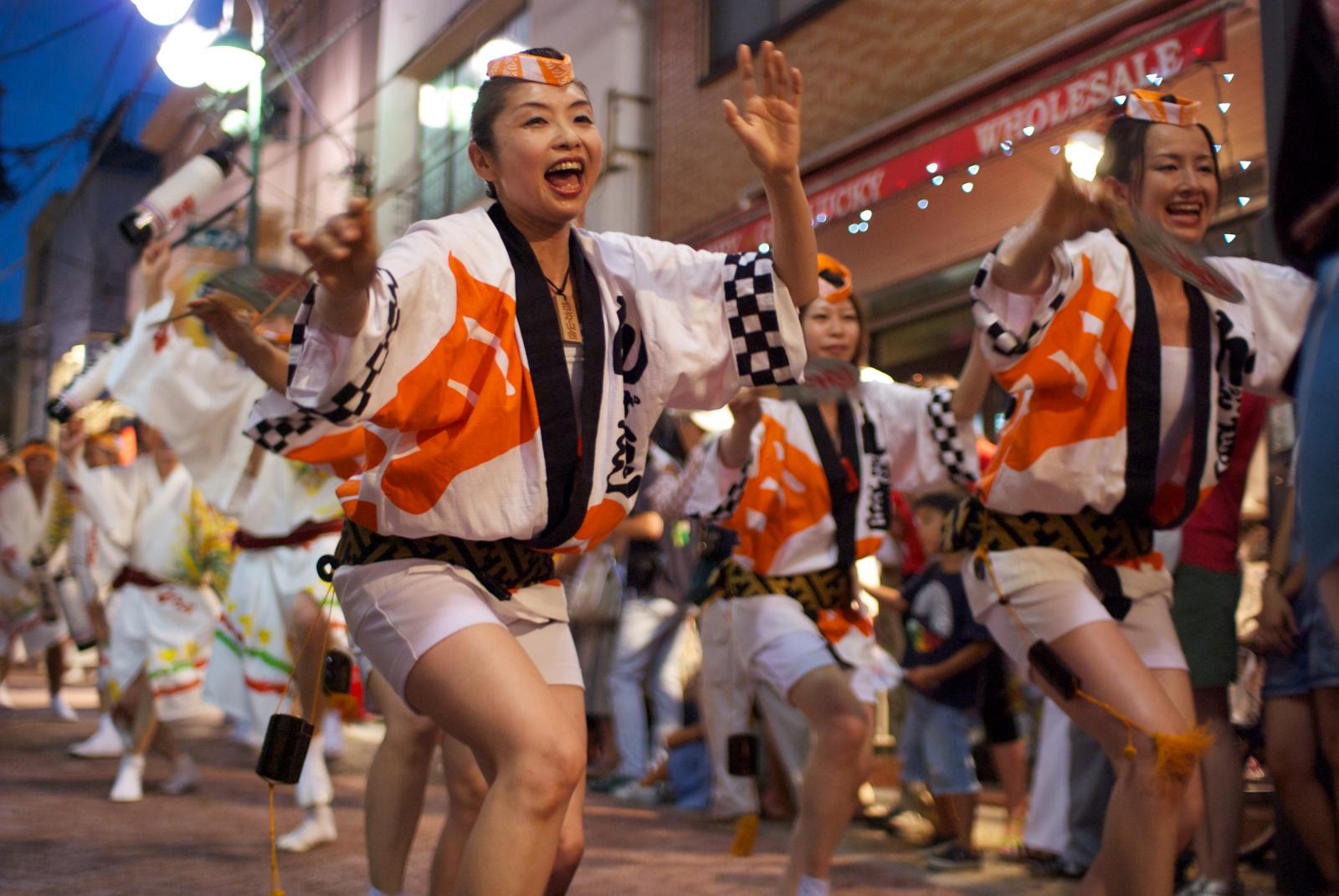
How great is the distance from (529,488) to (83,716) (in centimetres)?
948

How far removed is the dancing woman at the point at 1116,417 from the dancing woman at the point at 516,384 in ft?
2.43

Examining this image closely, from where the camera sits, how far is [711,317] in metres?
2.78

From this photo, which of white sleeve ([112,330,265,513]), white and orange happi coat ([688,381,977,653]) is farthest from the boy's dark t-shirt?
white sleeve ([112,330,265,513])

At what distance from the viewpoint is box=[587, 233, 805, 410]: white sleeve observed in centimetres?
274

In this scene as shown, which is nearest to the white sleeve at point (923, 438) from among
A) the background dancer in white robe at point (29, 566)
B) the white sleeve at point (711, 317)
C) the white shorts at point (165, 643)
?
the white sleeve at point (711, 317)

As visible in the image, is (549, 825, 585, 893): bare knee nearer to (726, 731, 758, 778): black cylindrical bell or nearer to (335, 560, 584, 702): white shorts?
(335, 560, 584, 702): white shorts

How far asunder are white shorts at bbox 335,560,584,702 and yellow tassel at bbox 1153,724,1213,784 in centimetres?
Answer: 128

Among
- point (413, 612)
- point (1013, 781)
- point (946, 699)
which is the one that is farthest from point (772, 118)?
point (1013, 781)

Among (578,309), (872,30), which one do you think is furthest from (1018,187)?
(872,30)

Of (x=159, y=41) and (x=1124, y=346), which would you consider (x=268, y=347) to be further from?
(x=159, y=41)

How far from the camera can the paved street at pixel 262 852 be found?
4625 millimetres

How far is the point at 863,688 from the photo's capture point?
415cm

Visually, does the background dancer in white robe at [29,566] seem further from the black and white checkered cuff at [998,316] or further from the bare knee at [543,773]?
the bare knee at [543,773]

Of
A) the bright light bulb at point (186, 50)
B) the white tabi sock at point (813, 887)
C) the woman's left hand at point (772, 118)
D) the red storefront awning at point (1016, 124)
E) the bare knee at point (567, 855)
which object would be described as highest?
the bright light bulb at point (186, 50)
